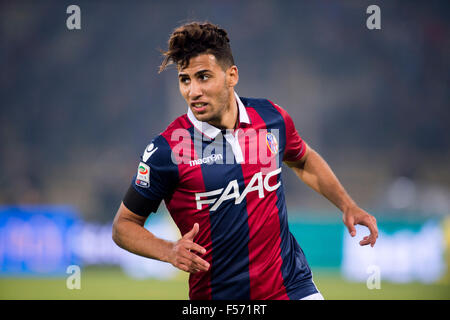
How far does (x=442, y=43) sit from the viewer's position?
1447 centimetres

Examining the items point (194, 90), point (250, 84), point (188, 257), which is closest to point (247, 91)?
point (250, 84)

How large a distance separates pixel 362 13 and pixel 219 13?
3837 millimetres

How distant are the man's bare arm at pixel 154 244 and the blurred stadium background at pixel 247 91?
310 inches

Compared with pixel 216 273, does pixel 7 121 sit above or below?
above

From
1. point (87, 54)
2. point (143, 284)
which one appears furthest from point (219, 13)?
point (143, 284)

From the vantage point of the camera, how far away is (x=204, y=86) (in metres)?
3.24

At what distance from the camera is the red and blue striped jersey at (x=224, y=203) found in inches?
125

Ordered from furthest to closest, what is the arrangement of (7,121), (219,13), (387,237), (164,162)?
1. (219,13)
2. (7,121)
3. (387,237)
4. (164,162)

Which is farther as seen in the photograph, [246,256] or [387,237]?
[387,237]

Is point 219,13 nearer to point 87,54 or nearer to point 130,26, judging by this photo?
point 130,26

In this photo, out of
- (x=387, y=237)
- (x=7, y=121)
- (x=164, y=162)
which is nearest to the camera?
(x=164, y=162)

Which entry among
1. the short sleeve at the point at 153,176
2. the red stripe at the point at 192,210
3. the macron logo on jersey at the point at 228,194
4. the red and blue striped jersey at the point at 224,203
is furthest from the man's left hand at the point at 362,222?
the short sleeve at the point at 153,176

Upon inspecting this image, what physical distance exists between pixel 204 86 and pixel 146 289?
18.2ft

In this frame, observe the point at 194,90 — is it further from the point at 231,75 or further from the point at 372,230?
the point at 372,230
